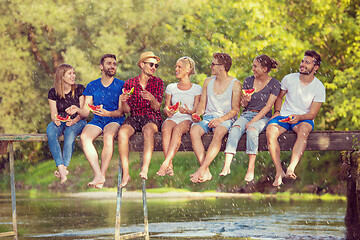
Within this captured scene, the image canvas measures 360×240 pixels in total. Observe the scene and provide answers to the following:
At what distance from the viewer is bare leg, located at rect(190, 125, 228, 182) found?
10195mm

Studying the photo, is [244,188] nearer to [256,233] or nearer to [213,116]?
[256,233]

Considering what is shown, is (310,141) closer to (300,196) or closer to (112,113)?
(112,113)

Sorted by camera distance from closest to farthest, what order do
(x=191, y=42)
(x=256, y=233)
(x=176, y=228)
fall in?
(x=256, y=233)
(x=176, y=228)
(x=191, y=42)

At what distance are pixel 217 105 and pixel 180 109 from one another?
0.62 meters

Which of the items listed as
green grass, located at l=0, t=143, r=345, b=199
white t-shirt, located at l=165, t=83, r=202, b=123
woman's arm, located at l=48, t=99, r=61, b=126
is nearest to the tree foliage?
green grass, located at l=0, t=143, r=345, b=199

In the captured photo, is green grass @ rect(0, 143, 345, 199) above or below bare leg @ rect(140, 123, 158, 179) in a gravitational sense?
below

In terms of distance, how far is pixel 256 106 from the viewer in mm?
10945

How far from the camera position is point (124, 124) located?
1098cm

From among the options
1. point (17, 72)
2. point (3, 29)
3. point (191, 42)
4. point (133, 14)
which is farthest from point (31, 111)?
point (191, 42)

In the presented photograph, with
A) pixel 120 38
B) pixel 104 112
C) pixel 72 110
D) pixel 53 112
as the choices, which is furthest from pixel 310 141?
pixel 120 38

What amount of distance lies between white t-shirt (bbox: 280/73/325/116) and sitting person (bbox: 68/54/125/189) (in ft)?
8.90

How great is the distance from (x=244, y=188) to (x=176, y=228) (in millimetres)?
12840

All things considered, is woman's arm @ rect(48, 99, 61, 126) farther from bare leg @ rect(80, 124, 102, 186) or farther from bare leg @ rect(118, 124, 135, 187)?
bare leg @ rect(118, 124, 135, 187)

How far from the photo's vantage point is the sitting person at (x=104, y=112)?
425 inches
